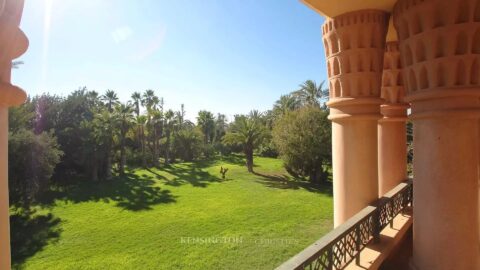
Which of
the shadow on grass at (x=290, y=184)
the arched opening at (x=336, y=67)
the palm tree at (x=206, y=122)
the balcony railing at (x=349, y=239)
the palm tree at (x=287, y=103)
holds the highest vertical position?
the palm tree at (x=287, y=103)

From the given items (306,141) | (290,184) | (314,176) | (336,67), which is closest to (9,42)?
(336,67)

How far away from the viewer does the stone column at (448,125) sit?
3.45m

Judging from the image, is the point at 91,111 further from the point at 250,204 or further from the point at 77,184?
the point at 250,204

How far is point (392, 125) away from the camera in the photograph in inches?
247

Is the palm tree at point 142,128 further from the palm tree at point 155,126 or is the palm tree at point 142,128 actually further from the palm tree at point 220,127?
the palm tree at point 220,127

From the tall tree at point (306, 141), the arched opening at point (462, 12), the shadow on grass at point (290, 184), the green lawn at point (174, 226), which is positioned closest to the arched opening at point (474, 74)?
the arched opening at point (462, 12)

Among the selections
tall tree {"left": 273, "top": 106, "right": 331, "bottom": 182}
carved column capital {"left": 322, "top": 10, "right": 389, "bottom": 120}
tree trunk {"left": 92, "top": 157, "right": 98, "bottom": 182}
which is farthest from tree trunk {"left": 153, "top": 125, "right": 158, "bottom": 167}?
carved column capital {"left": 322, "top": 10, "right": 389, "bottom": 120}

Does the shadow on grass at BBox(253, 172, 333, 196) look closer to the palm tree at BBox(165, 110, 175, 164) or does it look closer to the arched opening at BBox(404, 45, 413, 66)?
the palm tree at BBox(165, 110, 175, 164)

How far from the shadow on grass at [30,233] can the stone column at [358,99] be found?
35.6 feet

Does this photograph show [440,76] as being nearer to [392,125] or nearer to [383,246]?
[383,246]

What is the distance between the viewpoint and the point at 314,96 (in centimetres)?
3588

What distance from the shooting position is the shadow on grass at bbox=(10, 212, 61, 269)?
1048 centimetres

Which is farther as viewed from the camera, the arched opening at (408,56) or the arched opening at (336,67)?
the arched opening at (336,67)

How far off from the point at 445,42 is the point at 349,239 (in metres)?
2.76
